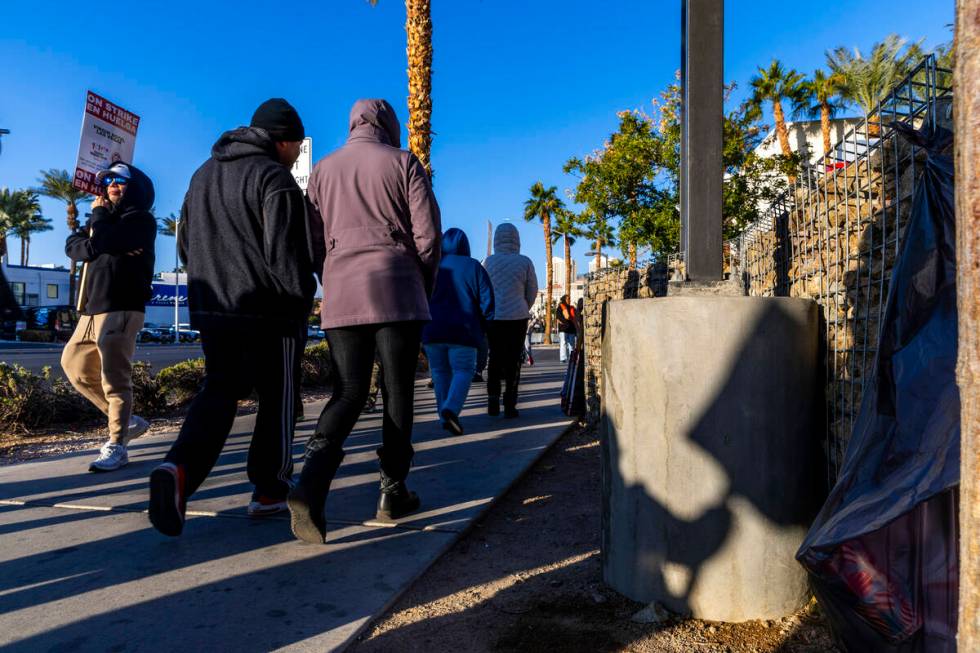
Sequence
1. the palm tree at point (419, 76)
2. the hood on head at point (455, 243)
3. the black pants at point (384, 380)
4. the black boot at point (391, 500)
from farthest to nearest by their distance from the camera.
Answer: the palm tree at point (419, 76) < the hood on head at point (455, 243) < the black boot at point (391, 500) < the black pants at point (384, 380)

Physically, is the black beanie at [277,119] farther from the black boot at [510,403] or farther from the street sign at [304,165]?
the street sign at [304,165]

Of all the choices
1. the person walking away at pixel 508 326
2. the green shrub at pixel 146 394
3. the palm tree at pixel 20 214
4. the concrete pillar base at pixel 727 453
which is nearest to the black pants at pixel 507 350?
the person walking away at pixel 508 326

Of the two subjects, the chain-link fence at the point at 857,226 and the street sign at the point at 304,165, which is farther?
the street sign at the point at 304,165

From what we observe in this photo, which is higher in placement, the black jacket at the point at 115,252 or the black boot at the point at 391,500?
the black jacket at the point at 115,252

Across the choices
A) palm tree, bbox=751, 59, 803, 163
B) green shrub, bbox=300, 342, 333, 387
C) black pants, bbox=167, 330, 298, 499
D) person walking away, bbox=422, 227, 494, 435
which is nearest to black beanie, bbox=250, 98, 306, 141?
black pants, bbox=167, 330, 298, 499

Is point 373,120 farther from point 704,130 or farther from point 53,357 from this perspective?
point 53,357

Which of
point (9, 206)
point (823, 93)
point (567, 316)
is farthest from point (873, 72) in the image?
point (9, 206)

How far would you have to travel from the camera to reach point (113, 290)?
429cm

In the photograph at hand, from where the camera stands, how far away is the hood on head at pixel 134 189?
434 cm

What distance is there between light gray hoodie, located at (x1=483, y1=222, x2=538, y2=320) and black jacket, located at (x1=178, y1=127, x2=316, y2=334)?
3397mm

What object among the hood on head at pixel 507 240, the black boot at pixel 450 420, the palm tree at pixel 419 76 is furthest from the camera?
the palm tree at pixel 419 76

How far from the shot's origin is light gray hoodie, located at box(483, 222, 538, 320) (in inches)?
258

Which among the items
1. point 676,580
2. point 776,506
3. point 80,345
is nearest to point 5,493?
point 80,345

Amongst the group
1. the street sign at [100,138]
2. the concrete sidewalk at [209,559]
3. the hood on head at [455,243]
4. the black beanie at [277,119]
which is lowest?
the concrete sidewalk at [209,559]
